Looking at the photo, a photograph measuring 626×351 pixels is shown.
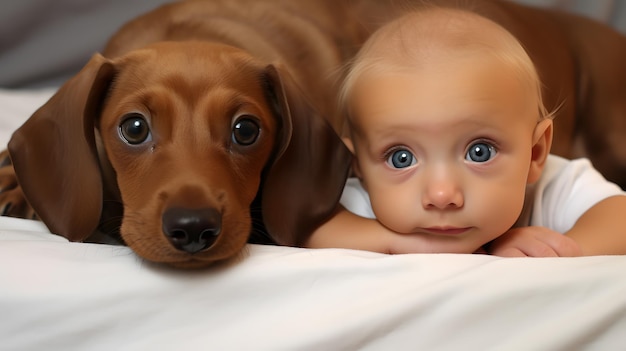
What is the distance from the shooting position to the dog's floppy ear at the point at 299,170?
1.60 metres

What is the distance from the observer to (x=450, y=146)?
145 cm

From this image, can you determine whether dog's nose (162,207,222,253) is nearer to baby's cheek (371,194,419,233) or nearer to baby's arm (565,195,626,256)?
baby's cheek (371,194,419,233)

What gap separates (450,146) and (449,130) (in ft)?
0.10

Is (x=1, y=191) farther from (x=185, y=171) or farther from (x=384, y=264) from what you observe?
(x=384, y=264)

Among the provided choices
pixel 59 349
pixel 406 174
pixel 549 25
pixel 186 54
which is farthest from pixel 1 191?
pixel 549 25

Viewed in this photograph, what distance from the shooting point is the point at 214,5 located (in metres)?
2.20

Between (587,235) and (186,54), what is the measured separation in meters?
0.88

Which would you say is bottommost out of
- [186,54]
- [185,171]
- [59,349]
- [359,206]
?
[359,206]

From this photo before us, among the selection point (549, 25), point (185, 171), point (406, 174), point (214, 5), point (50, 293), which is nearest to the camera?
point (50, 293)

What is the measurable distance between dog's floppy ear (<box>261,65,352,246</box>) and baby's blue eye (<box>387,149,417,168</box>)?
162 millimetres

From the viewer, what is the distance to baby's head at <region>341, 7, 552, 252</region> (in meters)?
1.44

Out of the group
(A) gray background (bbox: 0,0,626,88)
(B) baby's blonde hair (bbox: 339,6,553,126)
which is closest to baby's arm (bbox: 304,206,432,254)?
(B) baby's blonde hair (bbox: 339,6,553,126)

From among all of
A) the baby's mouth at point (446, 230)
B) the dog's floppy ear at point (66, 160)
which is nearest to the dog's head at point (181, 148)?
the dog's floppy ear at point (66, 160)

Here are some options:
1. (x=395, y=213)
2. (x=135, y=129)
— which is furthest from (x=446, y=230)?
(x=135, y=129)
